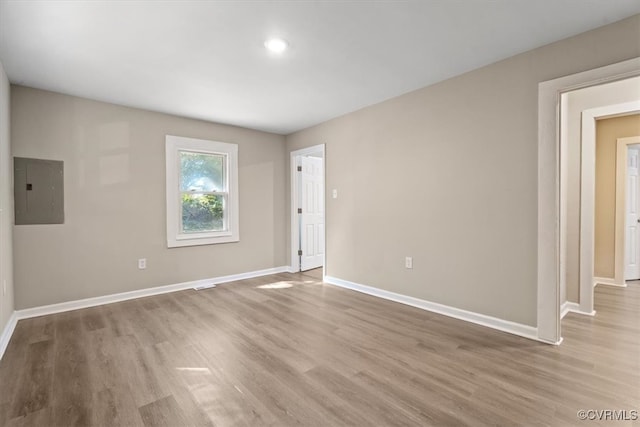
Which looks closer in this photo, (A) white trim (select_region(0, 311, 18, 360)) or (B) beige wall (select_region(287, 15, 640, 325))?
(A) white trim (select_region(0, 311, 18, 360))

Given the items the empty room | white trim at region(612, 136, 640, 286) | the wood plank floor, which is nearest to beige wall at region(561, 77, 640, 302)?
the empty room

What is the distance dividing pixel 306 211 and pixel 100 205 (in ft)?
9.91

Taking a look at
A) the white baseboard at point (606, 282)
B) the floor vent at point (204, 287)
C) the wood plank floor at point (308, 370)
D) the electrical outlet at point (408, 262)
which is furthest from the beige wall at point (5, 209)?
the white baseboard at point (606, 282)

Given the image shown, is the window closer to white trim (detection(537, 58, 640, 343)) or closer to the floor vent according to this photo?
the floor vent

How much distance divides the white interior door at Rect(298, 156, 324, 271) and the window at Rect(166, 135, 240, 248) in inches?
46.8

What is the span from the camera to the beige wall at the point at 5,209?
2537 mm

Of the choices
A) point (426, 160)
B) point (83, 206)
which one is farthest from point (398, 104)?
point (83, 206)

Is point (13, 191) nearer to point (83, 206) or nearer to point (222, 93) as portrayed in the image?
point (83, 206)

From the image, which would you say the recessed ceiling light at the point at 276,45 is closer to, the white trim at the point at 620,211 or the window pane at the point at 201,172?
the window pane at the point at 201,172

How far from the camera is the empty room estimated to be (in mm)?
1910

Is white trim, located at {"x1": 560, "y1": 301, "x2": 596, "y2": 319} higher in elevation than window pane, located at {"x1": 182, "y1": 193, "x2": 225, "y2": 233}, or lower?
lower

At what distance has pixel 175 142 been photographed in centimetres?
415

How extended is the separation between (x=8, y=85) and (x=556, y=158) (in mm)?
5070

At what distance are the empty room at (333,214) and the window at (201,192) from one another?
3 centimetres
